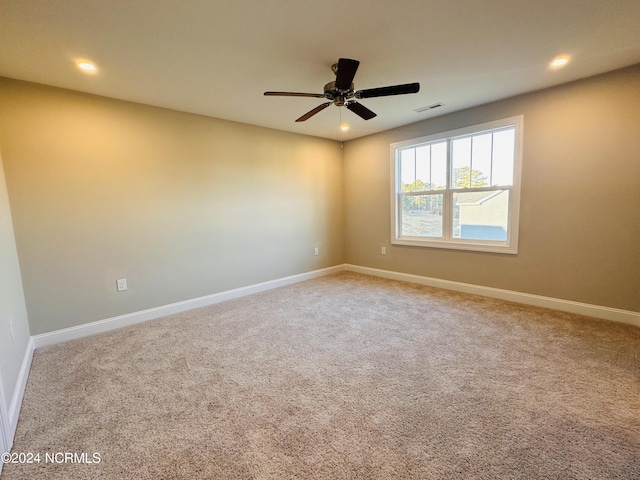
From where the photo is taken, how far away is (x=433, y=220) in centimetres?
425

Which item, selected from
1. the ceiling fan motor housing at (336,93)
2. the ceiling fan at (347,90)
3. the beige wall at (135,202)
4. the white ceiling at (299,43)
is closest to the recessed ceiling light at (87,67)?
the white ceiling at (299,43)

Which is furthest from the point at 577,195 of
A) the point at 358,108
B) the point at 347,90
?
the point at 347,90

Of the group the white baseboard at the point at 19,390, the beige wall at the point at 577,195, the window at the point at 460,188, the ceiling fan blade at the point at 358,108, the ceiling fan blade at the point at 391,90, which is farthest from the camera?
the window at the point at 460,188

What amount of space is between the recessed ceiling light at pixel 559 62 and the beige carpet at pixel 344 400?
2.44 meters

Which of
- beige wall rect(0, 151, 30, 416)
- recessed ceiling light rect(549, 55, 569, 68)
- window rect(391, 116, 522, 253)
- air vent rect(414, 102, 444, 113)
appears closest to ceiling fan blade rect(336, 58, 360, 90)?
air vent rect(414, 102, 444, 113)

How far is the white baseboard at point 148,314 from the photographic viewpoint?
8.95 feet

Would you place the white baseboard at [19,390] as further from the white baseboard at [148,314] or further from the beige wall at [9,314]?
the white baseboard at [148,314]

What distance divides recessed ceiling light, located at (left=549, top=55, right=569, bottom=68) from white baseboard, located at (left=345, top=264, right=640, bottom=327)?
2.40 m

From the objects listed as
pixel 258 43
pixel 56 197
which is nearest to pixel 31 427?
pixel 56 197

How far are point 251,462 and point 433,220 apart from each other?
3.79 meters

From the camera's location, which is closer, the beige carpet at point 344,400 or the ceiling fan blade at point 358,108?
the beige carpet at point 344,400

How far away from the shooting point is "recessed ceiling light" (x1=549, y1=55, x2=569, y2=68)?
7.97 ft

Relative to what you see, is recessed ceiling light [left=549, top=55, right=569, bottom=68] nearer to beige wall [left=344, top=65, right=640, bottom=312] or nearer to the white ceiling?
the white ceiling

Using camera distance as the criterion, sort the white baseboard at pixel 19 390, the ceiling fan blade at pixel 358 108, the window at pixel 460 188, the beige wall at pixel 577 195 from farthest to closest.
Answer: the window at pixel 460 188 → the beige wall at pixel 577 195 → the ceiling fan blade at pixel 358 108 → the white baseboard at pixel 19 390
